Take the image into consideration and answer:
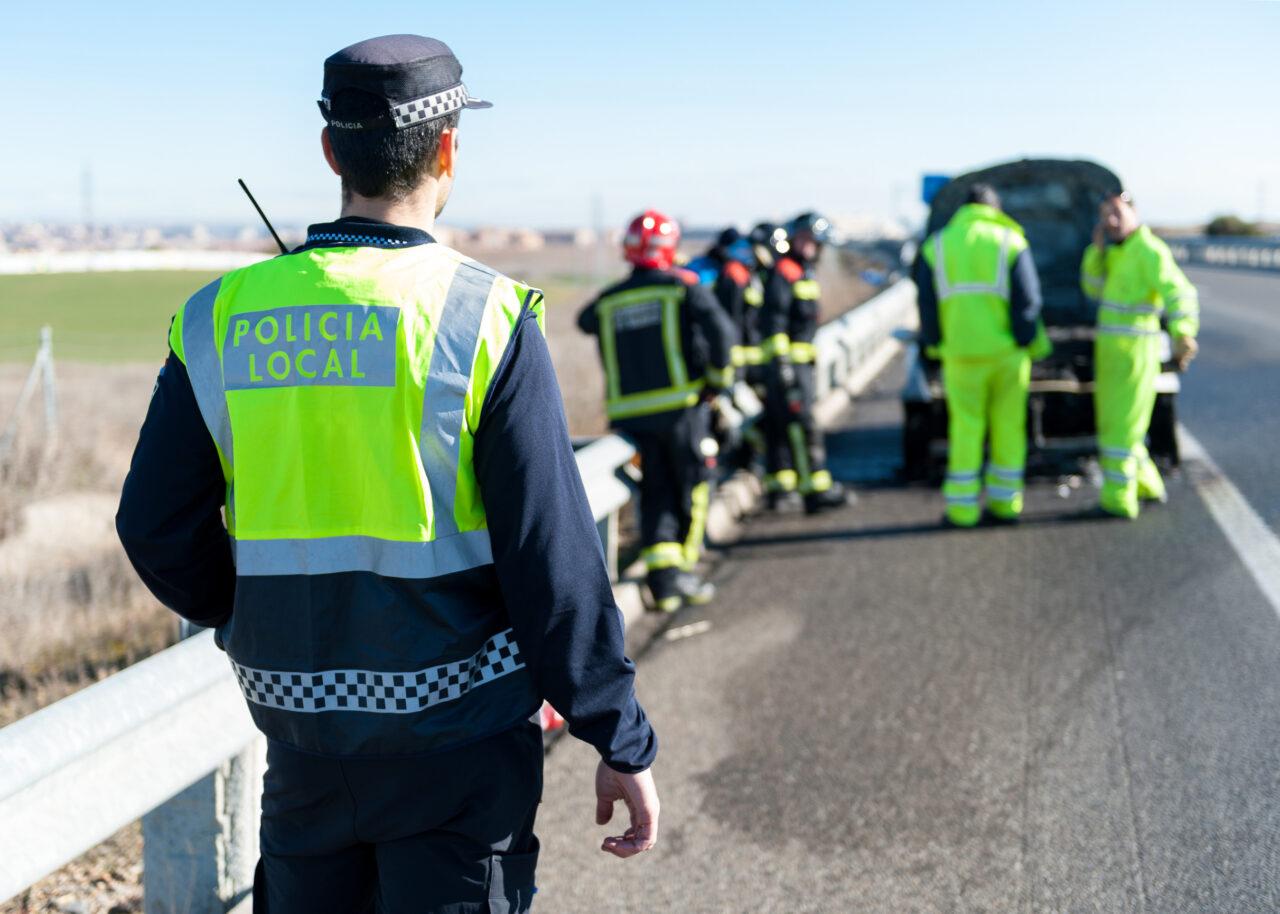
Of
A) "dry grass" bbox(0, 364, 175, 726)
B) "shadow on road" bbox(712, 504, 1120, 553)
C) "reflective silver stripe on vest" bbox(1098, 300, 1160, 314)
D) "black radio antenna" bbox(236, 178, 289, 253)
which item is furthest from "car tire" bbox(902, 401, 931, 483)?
"black radio antenna" bbox(236, 178, 289, 253)

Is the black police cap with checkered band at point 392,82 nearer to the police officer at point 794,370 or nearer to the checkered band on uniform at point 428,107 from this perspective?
the checkered band on uniform at point 428,107

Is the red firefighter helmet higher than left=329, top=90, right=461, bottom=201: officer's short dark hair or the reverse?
the reverse

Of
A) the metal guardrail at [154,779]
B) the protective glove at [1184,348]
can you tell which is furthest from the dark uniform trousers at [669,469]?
the metal guardrail at [154,779]

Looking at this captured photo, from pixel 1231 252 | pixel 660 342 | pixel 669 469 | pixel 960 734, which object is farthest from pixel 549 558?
pixel 1231 252

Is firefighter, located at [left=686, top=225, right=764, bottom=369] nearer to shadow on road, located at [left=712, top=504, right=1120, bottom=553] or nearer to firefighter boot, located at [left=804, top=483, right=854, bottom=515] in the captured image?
firefighter boot, located at [left=804, top=483, right=854, bottom=515]

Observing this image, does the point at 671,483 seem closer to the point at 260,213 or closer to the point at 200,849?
the point at 200,849

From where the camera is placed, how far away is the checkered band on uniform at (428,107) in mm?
2266

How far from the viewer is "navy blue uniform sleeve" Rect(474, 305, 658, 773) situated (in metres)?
2.21

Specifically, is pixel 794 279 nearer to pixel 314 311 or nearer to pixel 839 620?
pixel 839 620

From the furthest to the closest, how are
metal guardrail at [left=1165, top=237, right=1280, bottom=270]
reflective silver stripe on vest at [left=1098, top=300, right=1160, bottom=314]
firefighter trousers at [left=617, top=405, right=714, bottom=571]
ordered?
metal guardrail at [left=1165, top=237, right=1280, bottom=270] → reflective silver stripe on vest at [left=1098, top=300, right=1160, bottom=314] → firefighter trousers at [left=617, top=405, right=714, bottom=571]

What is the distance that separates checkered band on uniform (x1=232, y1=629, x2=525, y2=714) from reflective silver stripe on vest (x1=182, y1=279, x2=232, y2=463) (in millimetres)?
416

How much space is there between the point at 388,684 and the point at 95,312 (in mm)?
36201

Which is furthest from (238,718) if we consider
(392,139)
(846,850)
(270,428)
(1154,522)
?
(1154,522)

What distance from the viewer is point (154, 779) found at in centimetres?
297
